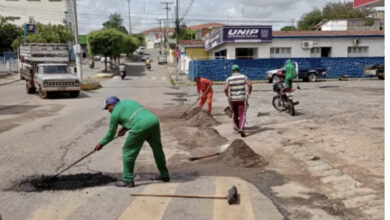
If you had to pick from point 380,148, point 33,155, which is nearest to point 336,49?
point 380,148

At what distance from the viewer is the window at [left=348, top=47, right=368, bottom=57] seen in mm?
37062

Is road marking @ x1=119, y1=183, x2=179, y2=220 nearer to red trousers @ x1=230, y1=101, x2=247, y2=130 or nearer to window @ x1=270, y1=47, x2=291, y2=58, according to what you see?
red trousers @ x1=230, y1=101, x2=247, y2=130

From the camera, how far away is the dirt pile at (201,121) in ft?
39.7

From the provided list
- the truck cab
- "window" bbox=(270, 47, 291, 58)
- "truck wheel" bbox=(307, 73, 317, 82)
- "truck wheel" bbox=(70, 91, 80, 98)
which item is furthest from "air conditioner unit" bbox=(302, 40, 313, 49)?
"truck wheel" bbox=(70, 91, 80, 98)

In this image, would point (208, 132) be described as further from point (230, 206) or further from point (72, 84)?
point (72, 84)

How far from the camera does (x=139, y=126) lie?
225 inches

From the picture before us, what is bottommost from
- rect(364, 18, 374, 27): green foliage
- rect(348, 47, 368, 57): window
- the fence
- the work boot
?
the work boot

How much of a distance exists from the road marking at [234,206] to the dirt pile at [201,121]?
578cm

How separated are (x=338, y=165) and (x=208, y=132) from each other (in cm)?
381

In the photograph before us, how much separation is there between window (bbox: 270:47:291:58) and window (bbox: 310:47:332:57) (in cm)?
231

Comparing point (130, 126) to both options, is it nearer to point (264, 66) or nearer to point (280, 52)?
point (264, 66)

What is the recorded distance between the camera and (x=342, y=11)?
70.7 meters

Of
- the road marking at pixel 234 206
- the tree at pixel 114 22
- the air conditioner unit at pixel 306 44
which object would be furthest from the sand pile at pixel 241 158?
the tree at pixel 114 22

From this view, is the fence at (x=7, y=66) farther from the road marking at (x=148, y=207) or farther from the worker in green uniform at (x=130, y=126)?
the road marking at (x=148, y=207)
